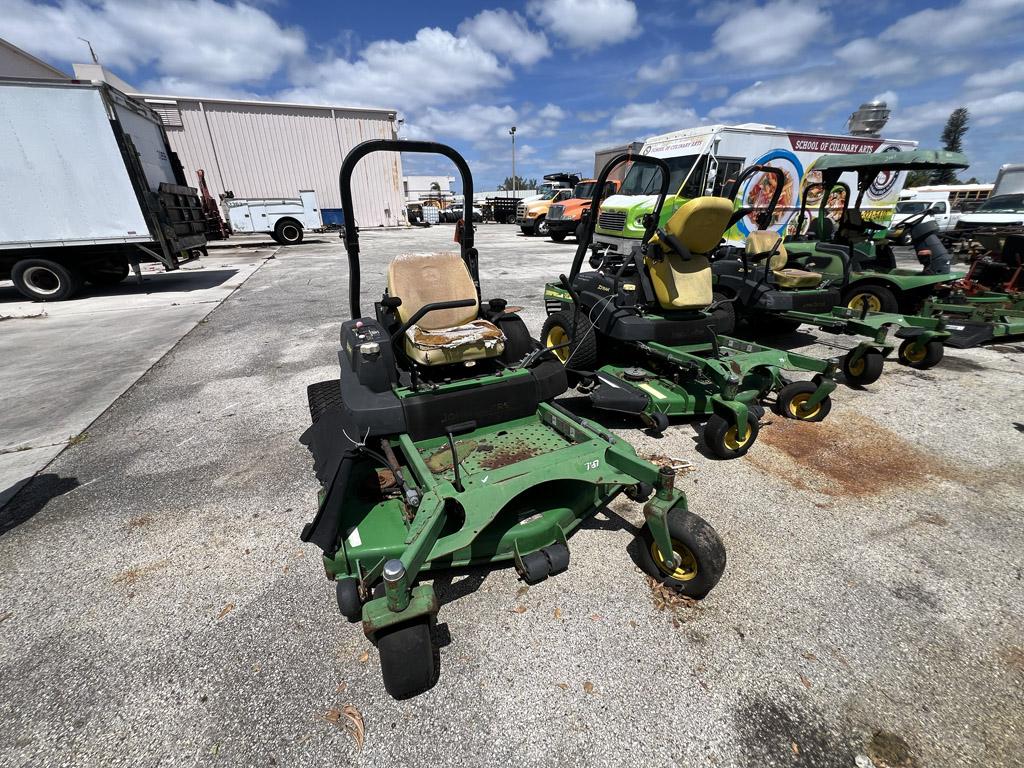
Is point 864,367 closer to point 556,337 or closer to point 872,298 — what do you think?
point 872,298

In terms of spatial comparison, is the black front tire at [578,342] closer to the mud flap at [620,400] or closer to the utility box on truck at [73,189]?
the mud flap at [620,400]

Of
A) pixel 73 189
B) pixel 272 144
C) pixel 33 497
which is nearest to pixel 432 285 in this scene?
pixel 33 497

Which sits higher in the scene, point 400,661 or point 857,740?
point 400,661

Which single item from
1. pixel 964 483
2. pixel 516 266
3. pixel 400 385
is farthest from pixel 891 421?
pixel 516 266

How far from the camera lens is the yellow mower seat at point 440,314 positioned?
2.88 metres

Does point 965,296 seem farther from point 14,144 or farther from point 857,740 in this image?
point 14,144

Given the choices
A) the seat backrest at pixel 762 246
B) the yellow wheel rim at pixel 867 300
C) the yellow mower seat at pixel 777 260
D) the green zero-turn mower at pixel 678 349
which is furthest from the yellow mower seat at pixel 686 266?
the yellow wheel rim at pixel 867 300

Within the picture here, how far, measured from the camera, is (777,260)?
604 centimetres

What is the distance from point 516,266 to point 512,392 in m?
11.1

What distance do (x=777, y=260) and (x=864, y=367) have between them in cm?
198

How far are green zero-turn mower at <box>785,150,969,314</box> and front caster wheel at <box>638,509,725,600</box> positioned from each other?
247 inches

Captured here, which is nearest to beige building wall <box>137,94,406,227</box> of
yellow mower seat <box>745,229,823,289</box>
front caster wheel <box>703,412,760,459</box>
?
yellow mower seat <box>745,229,823,289</box>

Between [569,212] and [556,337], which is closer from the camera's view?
[556,337]

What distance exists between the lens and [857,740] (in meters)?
1.69
